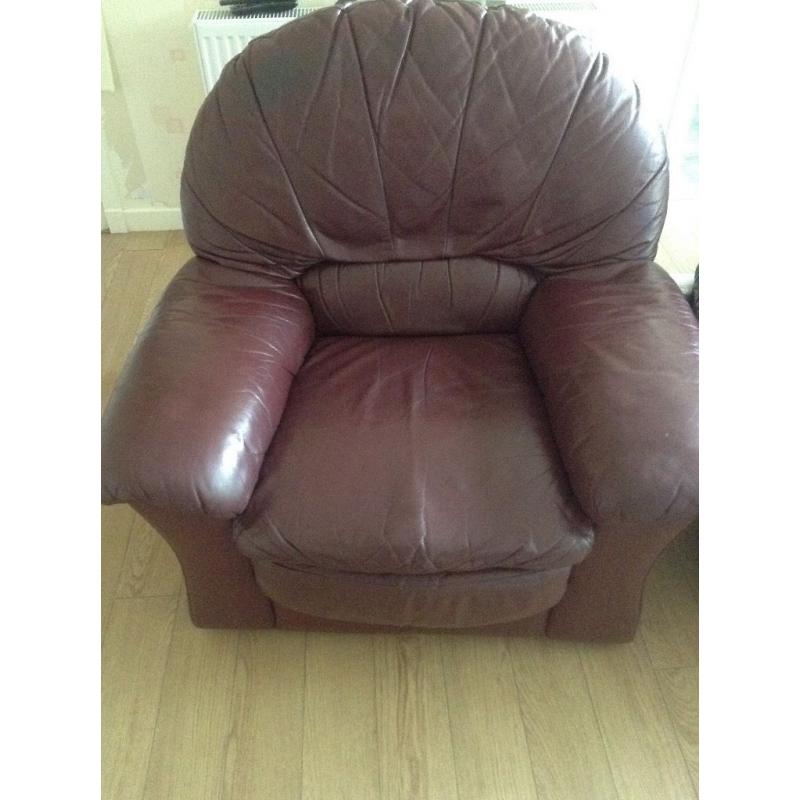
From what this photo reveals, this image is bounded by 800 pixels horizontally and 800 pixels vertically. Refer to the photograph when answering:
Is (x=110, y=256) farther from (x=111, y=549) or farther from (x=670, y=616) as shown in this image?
(x=670, y=616)

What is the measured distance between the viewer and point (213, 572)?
1.19m

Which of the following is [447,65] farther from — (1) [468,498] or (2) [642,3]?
(2) [642,3]

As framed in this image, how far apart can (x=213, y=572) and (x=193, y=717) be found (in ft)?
0.92

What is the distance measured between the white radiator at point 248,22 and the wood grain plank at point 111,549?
1.29 meters

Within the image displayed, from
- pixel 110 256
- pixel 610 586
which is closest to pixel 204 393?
pixel 610 586

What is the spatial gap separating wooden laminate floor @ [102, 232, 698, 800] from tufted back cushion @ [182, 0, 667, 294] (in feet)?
2.42

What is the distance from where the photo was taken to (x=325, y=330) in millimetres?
1444

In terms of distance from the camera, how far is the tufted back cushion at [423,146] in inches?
47.2

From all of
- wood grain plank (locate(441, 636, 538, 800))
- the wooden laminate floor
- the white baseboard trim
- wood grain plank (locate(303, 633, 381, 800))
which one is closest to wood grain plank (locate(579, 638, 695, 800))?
the wooden laminate floor

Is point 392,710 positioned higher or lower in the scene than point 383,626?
lower

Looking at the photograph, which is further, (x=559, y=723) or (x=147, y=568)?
(x=147, y=568)
